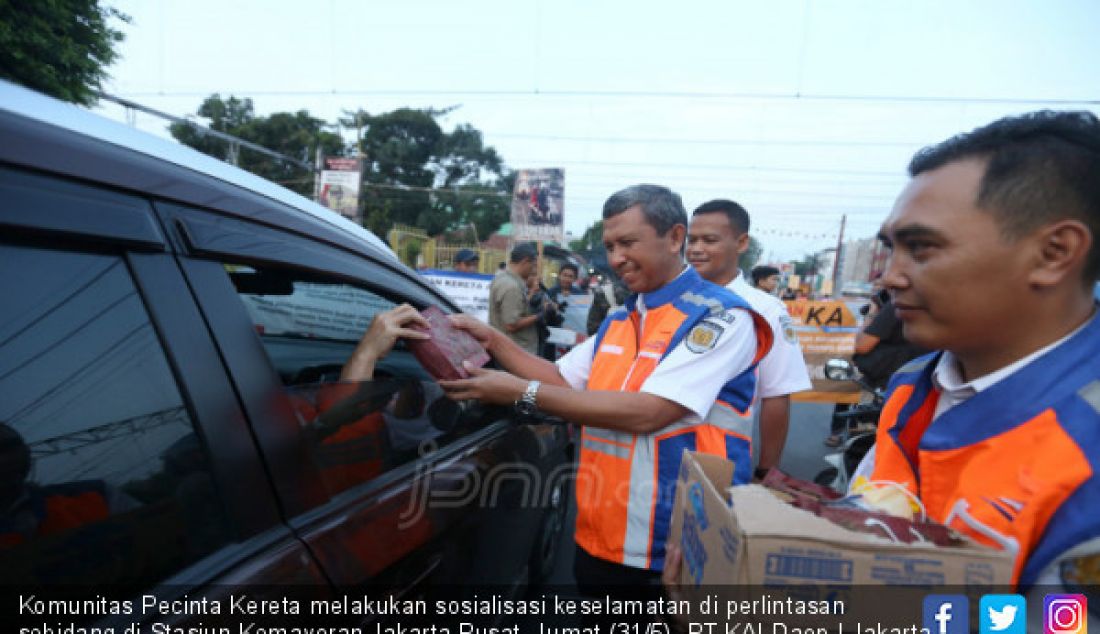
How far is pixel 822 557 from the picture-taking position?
67cm

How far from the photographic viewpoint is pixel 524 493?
2.10 meters

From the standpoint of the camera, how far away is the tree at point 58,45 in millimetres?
9258

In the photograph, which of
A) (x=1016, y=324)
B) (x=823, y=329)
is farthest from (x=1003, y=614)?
(x=823, y=329)

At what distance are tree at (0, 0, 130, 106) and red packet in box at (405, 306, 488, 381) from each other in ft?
37.6

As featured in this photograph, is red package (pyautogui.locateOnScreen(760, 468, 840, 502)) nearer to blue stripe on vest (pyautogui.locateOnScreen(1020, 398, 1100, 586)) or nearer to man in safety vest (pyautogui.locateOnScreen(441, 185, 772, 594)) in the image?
blue stripe on vest (pyautogui.locateOnScreen(1020, 398, 1100, 586))

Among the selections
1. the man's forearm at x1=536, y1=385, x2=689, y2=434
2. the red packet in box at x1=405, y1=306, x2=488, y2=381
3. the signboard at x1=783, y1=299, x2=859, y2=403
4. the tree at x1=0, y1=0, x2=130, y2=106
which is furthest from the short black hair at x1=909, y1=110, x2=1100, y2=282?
the tree at x1=0, y1=0, x2=130, y2=106

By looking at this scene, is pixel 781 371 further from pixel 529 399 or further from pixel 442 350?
pixel 442 350

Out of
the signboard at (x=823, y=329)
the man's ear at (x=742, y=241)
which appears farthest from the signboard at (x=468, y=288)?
the man's ear at (x=742, y=241)

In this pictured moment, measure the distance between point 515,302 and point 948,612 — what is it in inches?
207

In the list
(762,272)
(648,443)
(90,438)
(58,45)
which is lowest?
(648,443)

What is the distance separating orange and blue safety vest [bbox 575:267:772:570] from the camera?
1501 mm

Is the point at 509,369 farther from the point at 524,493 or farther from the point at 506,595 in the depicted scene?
the point at 506,595

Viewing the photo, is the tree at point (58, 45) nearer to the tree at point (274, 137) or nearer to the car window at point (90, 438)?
the car window at point (90, 438)

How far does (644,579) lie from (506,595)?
2.11 ft
